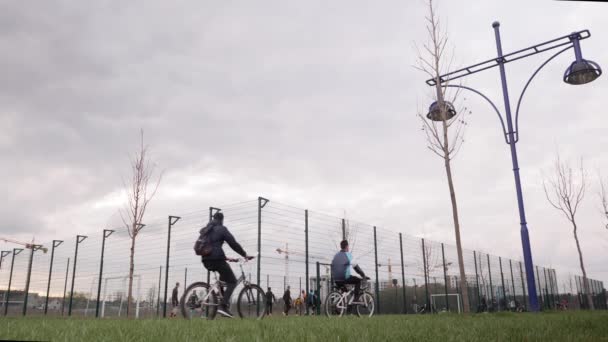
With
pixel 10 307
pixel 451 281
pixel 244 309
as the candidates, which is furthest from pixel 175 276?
pixel 451 281

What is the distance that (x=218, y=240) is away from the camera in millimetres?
7676

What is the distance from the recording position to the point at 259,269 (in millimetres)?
12539

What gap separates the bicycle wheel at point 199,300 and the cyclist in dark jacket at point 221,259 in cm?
15

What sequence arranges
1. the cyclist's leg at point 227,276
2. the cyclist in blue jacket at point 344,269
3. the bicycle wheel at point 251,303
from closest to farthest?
the cyclist's leg at point 227,276, the bicycle wheel at point 251,303, the cyclist in blue jacket at point 344,269

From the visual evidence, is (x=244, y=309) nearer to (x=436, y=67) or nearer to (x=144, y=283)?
(x=436, y=67)

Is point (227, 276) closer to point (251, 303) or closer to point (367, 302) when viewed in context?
point (251, 303)

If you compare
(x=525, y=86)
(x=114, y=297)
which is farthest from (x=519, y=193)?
(x=114, y=297)

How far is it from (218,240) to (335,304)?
13.3ft

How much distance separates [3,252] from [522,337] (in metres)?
28.5

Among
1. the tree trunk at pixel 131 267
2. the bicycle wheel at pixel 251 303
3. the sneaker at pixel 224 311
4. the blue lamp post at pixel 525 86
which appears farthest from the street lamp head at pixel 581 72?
the tree trunk at pixel 131 267

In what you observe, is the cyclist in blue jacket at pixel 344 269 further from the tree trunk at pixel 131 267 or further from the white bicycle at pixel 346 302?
the tree trunk at pixel 131 267

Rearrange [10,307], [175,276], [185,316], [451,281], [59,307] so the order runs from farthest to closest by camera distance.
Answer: [451,281] < [10,307] < [59,307] < [175,276] < [185,316]

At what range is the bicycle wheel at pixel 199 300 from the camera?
299 inches

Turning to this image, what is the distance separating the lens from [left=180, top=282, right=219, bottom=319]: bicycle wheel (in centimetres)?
758
